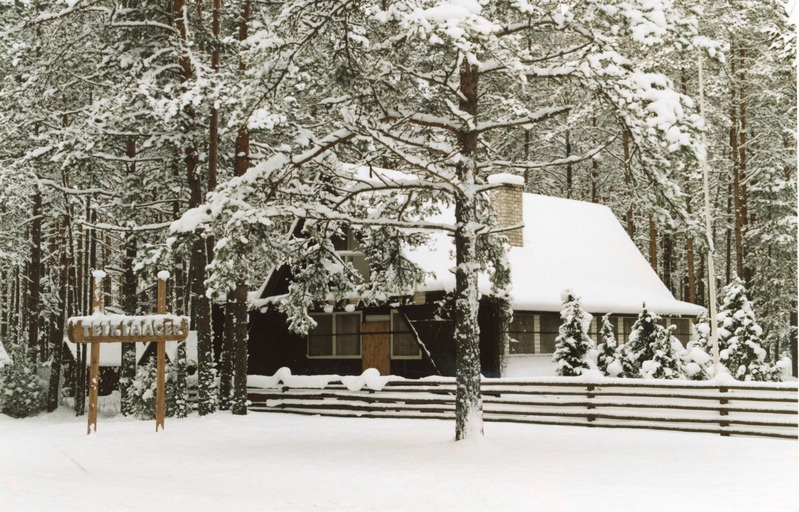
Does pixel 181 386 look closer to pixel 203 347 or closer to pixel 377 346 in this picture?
pixel 203 347

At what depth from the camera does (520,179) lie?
2700 centimetres

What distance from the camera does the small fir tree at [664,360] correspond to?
2245cm

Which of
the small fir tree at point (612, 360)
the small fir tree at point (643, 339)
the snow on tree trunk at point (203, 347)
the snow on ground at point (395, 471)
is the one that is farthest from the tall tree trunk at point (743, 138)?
the snow on ground at point (395, 471)

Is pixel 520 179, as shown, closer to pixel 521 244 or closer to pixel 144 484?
pixel 521 244

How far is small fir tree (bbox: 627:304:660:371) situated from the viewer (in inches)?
918

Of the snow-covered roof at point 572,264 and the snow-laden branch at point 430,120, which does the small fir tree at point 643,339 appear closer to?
the snow-covered roof at point 572,264

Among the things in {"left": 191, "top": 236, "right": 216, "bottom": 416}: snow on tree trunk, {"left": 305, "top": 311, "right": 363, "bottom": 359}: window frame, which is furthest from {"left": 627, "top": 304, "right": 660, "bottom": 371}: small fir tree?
{"left": 191, "top": 236, "right": 216, "bottom": 416}: snow on tree trunk

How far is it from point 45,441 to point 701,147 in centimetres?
1323

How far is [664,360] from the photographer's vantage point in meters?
22.6

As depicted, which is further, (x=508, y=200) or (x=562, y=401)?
(x=508, y=200)

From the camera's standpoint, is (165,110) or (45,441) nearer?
(45,441)

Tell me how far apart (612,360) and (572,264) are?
6.35 m

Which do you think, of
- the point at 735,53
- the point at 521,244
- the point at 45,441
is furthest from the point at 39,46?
the point at 735,53

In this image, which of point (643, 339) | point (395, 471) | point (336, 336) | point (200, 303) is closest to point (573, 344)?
point (643, 339)
